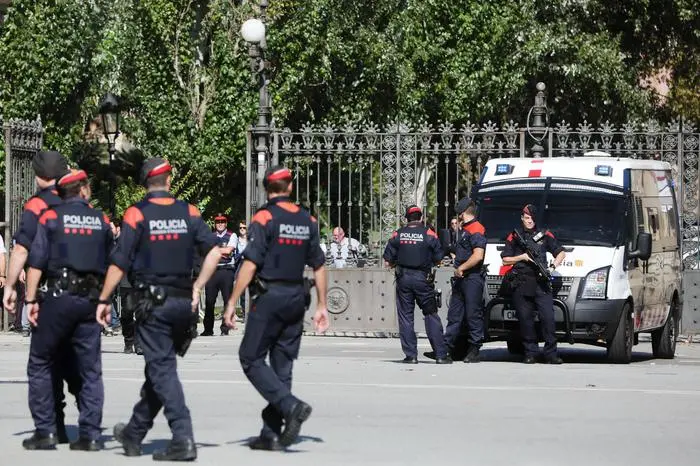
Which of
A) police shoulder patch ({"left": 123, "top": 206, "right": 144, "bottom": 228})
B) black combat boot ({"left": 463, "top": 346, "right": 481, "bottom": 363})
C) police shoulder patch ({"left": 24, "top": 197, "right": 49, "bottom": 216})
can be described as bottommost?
black combat boot ({"left": 463, "top": 346, "right": 481, "bottom": 363})

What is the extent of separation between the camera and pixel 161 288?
10719 mm

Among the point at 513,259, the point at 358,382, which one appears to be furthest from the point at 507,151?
the point at 358,382

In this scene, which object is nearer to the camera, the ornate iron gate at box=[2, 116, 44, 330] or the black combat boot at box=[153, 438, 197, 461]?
the black combat boot at box=[153, 438, 197, 461]

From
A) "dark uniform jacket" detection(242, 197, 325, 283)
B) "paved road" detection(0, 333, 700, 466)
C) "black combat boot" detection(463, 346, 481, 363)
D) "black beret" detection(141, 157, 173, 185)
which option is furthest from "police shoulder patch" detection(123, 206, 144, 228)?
"black combat boot" detection(463, 346, 481, 363)

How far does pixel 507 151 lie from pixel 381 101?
45.4 feet

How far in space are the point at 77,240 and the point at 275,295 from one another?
51.9 inches

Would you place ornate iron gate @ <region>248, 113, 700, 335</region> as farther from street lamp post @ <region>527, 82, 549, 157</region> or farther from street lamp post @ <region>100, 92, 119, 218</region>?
street lamp post @ <region>100, 92, 119, 218</region>

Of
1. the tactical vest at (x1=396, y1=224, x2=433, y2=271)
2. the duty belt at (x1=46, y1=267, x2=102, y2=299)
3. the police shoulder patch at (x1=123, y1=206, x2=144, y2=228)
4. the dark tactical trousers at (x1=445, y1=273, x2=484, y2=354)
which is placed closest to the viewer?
the police shoulder patch at (x1=123, y1=206, x2=144, y2=228)

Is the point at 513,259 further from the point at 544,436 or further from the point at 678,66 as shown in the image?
the point at 678,66

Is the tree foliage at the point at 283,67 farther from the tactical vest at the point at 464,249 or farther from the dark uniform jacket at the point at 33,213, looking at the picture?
the dark uniform jacket at the point at 33,213

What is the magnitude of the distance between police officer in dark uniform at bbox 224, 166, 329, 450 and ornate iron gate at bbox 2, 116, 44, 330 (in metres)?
13.7

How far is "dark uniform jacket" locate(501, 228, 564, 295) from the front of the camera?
18672 mm

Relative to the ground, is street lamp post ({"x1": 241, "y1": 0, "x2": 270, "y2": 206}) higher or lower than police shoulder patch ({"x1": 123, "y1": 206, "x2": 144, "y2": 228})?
higher

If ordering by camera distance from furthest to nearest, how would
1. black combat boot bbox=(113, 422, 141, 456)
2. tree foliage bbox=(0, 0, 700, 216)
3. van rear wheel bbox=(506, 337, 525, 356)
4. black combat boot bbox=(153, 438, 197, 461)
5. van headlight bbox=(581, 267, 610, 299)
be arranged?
tree foliage bbox=(0, 0, 700, 216) < van rear wheel bbox=(506, 337, 525, 356) < van headlight bbox=(581, 267, 610, 299) < black combat boot bbox=(113, 422, 141, 456) < black combat boot bbox=(153, 438, 197, 461)
